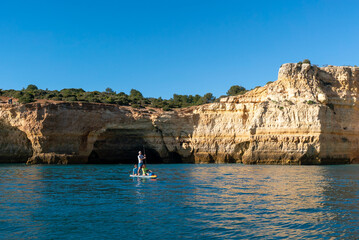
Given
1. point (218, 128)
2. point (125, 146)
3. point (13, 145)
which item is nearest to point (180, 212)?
point (218, 128)

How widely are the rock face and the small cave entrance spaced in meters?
0.13

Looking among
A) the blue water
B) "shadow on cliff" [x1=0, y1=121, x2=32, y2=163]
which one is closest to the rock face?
"shadow on cliff" [x1=0, y1=121, x2=32, y2=163]

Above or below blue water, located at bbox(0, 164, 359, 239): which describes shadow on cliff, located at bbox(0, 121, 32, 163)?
above

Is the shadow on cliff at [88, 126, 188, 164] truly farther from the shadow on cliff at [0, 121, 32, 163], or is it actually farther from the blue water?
the blue water

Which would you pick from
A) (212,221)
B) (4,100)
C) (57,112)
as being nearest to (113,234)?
(212,221)

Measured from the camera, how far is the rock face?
135 feet

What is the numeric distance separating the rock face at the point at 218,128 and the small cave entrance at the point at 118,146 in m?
0.13

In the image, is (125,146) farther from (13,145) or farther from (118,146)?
(13,145)

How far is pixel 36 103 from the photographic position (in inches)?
1690

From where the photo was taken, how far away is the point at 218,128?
47.1 meters

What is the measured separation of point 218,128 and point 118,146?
13377mm

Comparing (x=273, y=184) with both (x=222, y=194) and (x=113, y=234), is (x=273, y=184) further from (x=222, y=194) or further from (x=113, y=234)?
(x=113, y=234)

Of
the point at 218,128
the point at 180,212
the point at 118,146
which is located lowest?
the point at 180,212

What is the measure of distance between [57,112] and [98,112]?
482 centimetres
